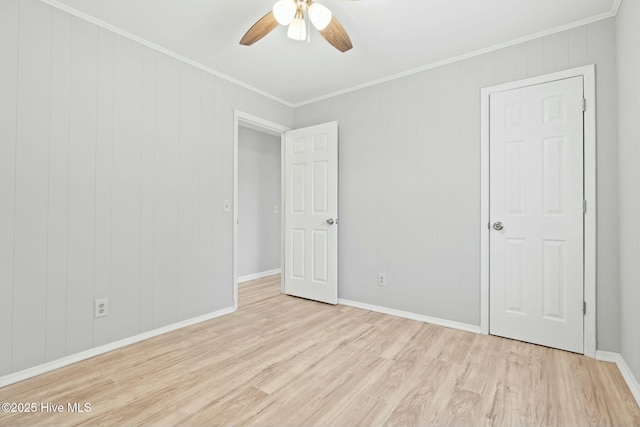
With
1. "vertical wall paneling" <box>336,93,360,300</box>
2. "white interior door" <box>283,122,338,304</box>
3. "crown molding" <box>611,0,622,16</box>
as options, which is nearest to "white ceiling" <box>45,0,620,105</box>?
"crown molding" <box>611,0,622,16</box>

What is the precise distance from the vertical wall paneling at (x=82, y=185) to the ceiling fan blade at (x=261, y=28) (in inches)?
47.2

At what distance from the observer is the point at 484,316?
8.86 ft

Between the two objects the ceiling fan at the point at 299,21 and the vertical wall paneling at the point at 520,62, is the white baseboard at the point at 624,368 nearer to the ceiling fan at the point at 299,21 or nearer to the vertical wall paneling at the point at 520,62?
the vertical wall paneling at the point at 520,62

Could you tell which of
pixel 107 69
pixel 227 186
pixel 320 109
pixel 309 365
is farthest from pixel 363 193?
pixel 107 69

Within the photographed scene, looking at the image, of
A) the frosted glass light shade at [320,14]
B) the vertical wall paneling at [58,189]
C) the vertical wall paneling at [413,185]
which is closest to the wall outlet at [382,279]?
the vertical wall paneling at [413,185]

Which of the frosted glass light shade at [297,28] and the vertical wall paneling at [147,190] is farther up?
the frosted glass light shade at [297,28]

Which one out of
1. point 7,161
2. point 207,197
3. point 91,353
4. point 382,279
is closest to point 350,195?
point 382,279

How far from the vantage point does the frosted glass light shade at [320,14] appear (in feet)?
6.07

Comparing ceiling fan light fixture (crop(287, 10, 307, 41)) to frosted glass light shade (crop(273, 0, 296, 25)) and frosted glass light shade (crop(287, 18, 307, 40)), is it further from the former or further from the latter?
frosted glass light shade (crop(273, 0, 296, 25))

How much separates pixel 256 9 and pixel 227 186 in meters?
1.68

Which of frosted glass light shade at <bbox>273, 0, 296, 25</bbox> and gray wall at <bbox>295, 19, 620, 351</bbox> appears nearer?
frosted glass light shade at <bbox>273, 0, 296, 25</bbox>

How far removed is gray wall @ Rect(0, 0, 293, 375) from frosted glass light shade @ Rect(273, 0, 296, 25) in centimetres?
145

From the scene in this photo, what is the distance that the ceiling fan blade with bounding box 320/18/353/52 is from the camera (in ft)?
6.70

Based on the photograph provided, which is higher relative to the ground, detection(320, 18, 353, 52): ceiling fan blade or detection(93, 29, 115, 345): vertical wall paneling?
detection(320, 18, 353, 52): ceiling fan blade
